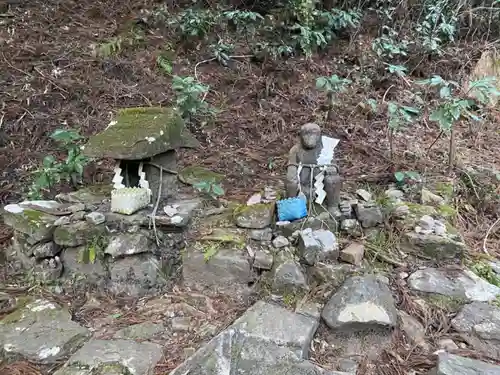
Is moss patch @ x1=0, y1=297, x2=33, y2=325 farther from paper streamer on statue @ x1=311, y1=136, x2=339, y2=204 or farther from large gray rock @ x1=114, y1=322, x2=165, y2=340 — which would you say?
paper streamer on statue @ x1=311, y1=136, x2=339, y2=204

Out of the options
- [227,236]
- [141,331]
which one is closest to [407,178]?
[227,236]

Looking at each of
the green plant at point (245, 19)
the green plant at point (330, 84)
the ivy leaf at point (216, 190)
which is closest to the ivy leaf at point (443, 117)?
the green plant at point (330, 84)

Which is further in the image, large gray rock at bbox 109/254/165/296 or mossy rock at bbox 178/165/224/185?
mossy rock at bbox 178/165/224/185

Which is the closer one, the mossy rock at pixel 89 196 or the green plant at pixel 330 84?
the mossy rock at pixel 89 196

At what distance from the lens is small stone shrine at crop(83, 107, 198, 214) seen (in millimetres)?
2732

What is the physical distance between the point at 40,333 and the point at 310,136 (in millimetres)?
1938

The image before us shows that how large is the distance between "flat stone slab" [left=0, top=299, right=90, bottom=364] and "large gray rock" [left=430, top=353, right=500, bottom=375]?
73.5 inches

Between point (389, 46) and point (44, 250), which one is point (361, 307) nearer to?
point (44, 250)

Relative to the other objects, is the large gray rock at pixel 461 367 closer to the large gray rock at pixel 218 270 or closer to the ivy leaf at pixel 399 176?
the large gray rock at pixel 218 270

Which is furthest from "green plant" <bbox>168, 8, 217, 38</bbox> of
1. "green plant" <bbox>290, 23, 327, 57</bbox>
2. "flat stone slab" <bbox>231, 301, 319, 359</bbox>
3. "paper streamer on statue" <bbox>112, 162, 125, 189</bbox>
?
"flat stone slab" <bbox>231, 301, 319, 359</bbox>

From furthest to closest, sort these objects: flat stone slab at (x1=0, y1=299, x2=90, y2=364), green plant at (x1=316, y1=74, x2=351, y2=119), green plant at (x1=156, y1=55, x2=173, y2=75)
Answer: green plant at (x1=156, y1=55, x2=173, y2=75), green plant at (x1=316, y1=74, x2=351, y2=119), flat stone slab at (x1=0, y1=299, x2=90, y2=364)

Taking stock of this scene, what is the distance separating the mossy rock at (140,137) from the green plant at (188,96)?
113cm

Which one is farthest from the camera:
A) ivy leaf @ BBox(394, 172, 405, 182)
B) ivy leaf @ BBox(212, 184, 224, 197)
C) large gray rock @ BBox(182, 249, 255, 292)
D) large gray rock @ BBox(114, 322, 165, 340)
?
ivy leaf @ BBox(394, 172, 405, 182)

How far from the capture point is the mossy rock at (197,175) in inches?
140
